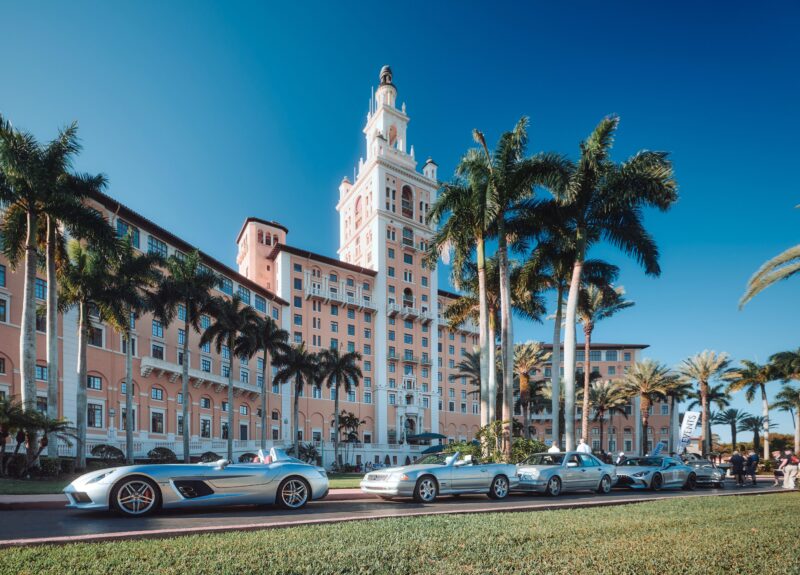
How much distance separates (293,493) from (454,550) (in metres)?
6.04

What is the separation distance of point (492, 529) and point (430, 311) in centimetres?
8111

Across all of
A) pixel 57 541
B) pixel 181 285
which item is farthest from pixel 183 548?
pixel 181 285

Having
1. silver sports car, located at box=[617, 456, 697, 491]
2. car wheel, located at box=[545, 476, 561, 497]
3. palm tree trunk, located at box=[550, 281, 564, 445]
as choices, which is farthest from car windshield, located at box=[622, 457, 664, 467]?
palm tree trunk, located at box=[550, 281, 564, 445]

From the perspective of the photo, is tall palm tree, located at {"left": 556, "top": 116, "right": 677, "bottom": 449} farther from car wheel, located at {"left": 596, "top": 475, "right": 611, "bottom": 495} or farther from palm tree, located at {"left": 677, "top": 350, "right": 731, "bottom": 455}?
palm tree, located at {"left": 677, "top": 350, "right": 731, "bottom": 455}

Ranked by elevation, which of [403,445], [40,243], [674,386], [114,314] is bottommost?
[403,445]

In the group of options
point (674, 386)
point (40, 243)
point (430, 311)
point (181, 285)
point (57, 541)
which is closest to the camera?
point (57, 541)

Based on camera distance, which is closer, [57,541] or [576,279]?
[57,541]

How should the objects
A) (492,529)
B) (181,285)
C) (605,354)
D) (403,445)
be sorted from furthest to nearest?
(605,354)
(403,445)
(181,285)
(492,529)

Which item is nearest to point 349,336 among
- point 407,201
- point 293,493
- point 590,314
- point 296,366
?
point 407,201

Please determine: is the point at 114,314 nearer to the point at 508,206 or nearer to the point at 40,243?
the point at 40,243

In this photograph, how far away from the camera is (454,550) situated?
7219 mm

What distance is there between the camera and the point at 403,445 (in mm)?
75938

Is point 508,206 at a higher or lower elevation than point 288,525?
higher

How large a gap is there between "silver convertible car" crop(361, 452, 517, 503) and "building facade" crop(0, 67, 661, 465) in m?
35.5
